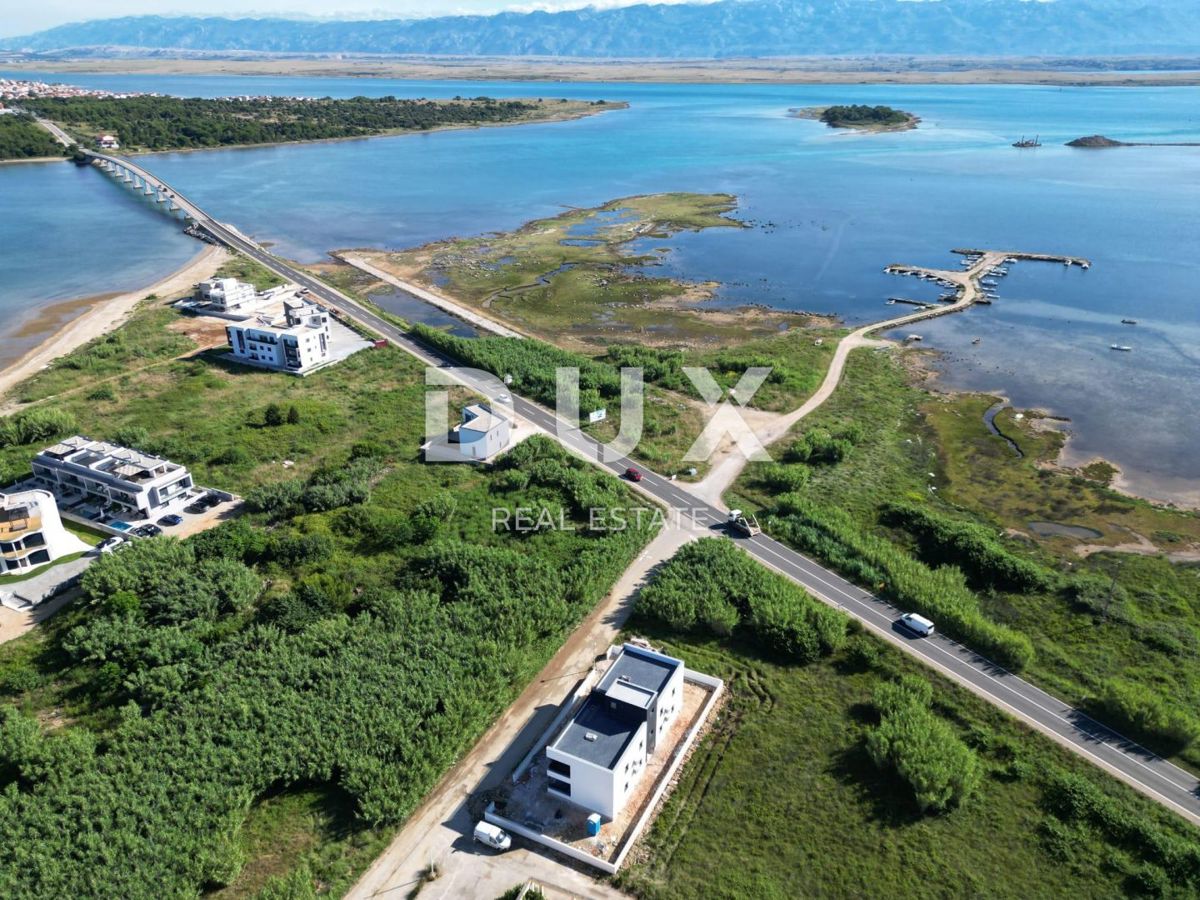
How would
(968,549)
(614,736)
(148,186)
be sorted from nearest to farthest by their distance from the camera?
(614,736) → (968,549) → (148,186)

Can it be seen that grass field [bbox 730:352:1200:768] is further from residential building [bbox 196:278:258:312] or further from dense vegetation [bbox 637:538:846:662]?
residential building [bbox 196:278:258:312]

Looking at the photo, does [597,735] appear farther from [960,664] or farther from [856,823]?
[960,664]

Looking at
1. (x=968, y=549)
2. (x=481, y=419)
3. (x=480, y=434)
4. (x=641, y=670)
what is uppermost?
(x=481, y=419)

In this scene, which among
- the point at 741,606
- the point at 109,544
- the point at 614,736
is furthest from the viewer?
the point at 109,544

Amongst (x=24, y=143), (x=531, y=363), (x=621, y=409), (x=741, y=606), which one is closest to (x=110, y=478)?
(x=531, y=363)

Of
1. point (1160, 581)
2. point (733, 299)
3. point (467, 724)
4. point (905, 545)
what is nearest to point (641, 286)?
point (733, 299)

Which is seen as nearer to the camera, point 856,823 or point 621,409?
point 856,823
